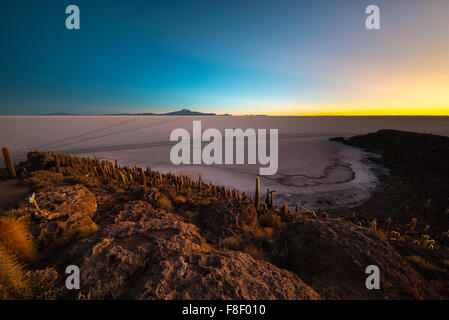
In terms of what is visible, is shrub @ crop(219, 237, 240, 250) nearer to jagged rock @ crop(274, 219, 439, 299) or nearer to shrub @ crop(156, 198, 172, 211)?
jagged rock @ crop(274, 219, 439, 299)

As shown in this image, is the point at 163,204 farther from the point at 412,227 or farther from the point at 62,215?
the point at 412,227

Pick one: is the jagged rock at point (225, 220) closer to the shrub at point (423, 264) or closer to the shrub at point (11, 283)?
the shrub at point (11, 283)

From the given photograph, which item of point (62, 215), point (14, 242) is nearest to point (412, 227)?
point (14, 242)

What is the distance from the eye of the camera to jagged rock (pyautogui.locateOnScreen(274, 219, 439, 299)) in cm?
277

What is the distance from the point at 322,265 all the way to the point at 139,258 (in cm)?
350

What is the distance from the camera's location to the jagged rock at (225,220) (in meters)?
5.16

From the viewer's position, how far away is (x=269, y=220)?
6.55m

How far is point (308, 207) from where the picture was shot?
10.0 meters

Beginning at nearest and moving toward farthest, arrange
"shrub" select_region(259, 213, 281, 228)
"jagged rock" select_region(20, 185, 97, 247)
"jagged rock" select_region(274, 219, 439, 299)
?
1. "jagged rock" select_region(274, 219, 439, 299)
2. "jagged rock" select_region(20, 185, 97, 247)
3. "shrub" select_region(259, 213, 281, 228)

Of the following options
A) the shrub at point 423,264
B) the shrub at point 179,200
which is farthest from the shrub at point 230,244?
the shrub at point 423,264

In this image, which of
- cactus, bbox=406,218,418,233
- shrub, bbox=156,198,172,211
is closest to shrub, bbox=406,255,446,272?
cactus, bbox=406,218,418,233

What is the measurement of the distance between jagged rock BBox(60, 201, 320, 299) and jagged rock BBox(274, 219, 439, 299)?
0.89m

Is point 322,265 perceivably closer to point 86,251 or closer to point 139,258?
point 139,258
